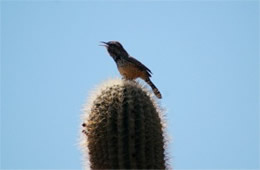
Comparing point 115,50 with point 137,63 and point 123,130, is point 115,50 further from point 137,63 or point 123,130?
point 123,130

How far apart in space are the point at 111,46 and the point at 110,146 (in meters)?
3.51

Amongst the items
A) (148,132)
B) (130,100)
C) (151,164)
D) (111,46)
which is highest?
(111,46)

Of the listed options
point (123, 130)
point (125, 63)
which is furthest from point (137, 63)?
point (123, 130)

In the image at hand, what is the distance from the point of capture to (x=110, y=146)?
5051mm

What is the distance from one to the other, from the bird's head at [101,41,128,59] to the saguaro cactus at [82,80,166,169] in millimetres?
2775

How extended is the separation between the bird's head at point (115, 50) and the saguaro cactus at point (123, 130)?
2.78m

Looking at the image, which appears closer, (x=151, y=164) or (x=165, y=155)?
(x=151, y=164)

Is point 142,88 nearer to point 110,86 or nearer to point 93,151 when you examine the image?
point 110,86

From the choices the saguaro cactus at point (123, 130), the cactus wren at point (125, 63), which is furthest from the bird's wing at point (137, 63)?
the saguaro cactus at point (123, 130)

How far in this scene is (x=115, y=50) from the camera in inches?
330

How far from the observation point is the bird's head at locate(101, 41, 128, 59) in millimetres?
8279

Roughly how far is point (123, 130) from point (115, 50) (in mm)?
3467

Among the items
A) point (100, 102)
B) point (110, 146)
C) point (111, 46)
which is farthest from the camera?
point (111, 46)

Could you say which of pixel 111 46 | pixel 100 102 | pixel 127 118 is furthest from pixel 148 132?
pixel 111 46
